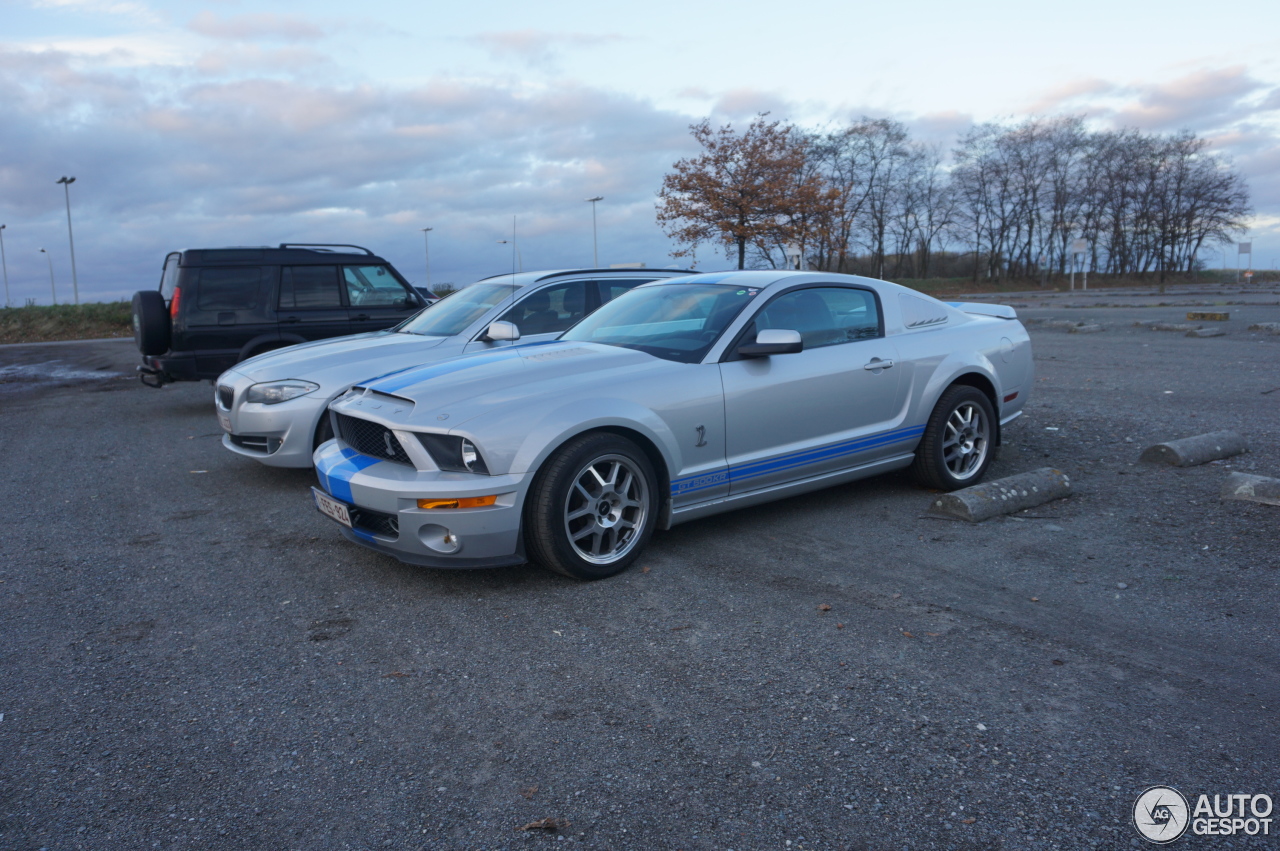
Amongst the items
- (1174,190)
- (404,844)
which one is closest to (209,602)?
(404,844)

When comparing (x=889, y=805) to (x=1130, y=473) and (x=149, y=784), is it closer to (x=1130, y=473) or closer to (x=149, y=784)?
(x=149, y=784)

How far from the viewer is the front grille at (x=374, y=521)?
4.23 m

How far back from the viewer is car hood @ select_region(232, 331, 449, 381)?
22.5 feet

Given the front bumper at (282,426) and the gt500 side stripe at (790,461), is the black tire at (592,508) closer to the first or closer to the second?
the gt500 side stripe at (790,461)

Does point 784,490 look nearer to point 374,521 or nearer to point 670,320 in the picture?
point 670,320

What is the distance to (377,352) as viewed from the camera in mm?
7074

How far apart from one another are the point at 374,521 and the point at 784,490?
7.58ft

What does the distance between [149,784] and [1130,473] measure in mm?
6210

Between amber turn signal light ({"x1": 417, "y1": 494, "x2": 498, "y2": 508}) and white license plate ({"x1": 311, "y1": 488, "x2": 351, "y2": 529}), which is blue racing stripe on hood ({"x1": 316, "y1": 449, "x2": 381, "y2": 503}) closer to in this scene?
white license plate ({"x1": 311, "y1": 488, "x2": 351, "y2": 529})

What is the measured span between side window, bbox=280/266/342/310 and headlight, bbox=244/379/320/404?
3.66 meters

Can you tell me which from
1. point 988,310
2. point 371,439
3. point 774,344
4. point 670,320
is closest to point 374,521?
point 371,439

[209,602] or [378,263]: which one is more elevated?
[378,263]

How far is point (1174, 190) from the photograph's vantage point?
5391 centimetres

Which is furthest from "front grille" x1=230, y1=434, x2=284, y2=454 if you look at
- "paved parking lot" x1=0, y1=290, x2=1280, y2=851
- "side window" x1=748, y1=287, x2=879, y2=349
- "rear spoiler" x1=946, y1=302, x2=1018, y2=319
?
→ "rear spoiler" x1=946, y1=302, x2=1018, y2=319
